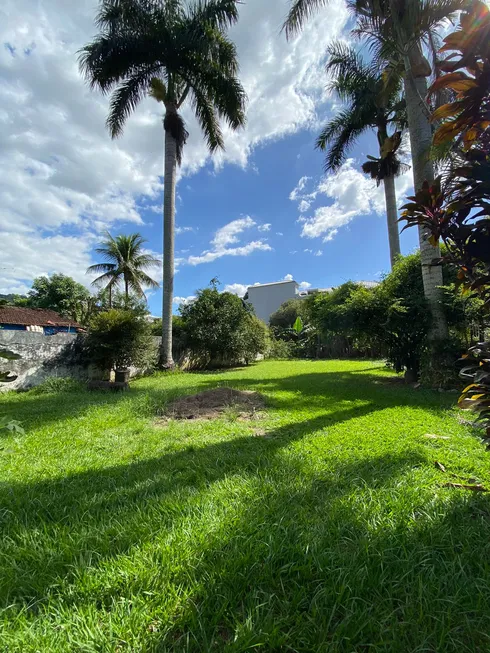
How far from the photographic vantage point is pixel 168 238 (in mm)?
10438

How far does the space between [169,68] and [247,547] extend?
12848 millimetres

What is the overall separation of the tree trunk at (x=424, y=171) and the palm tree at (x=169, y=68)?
19.3 ft

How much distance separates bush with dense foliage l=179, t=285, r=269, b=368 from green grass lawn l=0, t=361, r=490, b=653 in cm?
1004

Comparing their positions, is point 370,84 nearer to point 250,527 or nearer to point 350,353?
point 350,353

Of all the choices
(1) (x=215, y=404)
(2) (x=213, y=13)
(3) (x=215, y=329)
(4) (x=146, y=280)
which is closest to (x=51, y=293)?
(4) (x=146, y=280)

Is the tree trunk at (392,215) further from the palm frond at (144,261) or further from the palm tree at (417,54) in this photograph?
the palm frond at (144,261)

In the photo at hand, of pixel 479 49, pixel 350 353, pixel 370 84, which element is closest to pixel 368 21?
pixel 370 84

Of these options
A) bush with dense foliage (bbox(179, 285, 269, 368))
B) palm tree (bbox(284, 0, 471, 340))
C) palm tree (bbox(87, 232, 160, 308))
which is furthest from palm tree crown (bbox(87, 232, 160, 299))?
palm tree (bbox(284, 0, 471, 340))

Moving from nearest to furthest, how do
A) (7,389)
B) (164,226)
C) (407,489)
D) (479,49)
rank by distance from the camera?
(479,49)
(407,489)
(7,389)
(164,226)

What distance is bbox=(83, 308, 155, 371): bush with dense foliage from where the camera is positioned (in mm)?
8203

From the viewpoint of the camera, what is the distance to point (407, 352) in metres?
7.03

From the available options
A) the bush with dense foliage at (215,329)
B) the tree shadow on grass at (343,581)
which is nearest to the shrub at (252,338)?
the bush with dense foliage at (215,329)

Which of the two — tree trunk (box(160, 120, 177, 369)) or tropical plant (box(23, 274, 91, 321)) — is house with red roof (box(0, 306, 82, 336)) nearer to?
tropical plant (box(23, 274, 91, 321))

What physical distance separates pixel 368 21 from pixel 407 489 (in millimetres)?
10339
